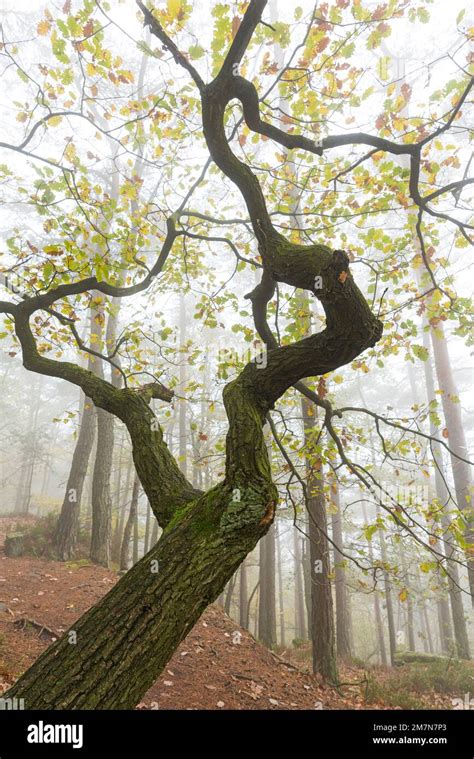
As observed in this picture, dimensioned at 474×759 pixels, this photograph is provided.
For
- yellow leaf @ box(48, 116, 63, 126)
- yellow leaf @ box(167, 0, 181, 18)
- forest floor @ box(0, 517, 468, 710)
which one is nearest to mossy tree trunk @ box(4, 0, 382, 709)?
yellow leaf @ box(167, 0, 181, 18)

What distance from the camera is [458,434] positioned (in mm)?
11055

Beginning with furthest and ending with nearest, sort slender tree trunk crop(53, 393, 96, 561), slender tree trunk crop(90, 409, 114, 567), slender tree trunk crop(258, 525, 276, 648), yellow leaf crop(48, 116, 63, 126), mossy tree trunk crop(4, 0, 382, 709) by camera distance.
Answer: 1. slender tree trunk crop(258, 525, 276, 648)
2. slender tree trunk crop(90, 409, 114, 567)
3. slender tree trunk crop(53, 393, 96, 561)
4. yellow leaf crop(48, 116, 63, 126)
5. mossy tree trunk crop(4, 0, 382, 709)

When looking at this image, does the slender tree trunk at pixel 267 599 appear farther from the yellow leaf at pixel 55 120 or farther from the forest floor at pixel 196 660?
the yellow leaf at pixel 55 120

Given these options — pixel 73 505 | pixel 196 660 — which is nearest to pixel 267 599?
pixel 196 660

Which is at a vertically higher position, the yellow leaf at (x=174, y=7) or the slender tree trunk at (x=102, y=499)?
the yellow leaf at (x=174, y=7)

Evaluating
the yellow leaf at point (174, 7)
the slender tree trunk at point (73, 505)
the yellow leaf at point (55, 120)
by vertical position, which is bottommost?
the slender tree trunk at point (73, 505)

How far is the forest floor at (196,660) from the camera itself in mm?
5715

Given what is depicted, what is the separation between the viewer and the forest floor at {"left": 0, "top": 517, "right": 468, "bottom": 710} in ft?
18.7

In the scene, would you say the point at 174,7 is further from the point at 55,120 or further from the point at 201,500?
the point at 201,500

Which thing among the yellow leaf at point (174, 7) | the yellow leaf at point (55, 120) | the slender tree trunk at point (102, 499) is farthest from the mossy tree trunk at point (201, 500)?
the slender tree trunk at point (102, 499)

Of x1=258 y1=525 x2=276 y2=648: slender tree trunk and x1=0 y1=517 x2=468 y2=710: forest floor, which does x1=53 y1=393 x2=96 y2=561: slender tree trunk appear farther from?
x1=258 y1=525 x2=276 y2=648: slender tree trunk

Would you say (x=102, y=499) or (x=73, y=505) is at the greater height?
(x=102, y=499)

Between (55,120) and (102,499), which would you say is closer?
(55,120)

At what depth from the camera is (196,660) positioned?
22.4ft
